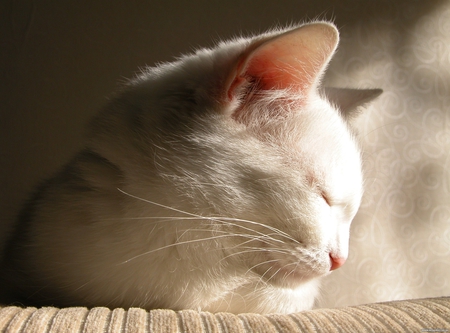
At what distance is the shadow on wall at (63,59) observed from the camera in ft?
4.30

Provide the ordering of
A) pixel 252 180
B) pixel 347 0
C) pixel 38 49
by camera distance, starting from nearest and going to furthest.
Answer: pixel 252 180, pixel 38 49, pixel 347 0

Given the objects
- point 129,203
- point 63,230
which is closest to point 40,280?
point 63,230

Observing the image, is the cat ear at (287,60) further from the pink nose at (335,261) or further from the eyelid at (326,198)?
the pink nose at (335,261)

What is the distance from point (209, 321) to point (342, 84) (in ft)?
3.93

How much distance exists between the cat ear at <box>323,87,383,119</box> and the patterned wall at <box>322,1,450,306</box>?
1.53 feet

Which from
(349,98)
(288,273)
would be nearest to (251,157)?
(288,273)

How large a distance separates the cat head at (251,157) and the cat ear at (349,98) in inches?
11.2

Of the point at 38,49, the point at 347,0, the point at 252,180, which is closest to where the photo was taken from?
the point at 252,180

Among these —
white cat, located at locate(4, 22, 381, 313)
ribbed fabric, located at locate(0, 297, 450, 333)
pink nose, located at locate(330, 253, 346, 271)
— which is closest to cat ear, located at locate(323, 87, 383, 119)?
white cat, located at locate(4, 22, 381, 313)

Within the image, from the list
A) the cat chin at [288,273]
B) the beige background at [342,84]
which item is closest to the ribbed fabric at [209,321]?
the cat chin at [288,273]

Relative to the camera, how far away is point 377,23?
4.88 ft

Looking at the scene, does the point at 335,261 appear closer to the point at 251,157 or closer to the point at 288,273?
the point at 288,273

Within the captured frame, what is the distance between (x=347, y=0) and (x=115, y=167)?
1.22 meters

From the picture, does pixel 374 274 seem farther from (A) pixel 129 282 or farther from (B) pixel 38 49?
(B) pixel 38 49
